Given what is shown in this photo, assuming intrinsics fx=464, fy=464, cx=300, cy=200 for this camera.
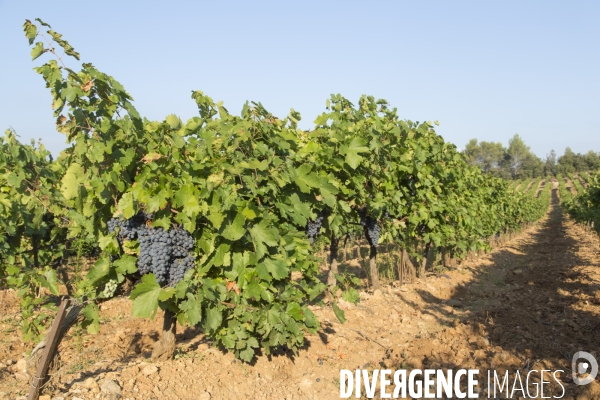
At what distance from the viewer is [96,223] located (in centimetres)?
420

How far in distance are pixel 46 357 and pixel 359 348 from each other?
11.5 feet

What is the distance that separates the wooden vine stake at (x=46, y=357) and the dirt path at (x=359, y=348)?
17 cm

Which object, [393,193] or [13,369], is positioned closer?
[13,369]

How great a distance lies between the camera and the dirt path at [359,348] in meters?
4.19

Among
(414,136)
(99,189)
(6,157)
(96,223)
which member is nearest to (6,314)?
(6,157)

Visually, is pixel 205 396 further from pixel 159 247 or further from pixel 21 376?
pixel 21 376

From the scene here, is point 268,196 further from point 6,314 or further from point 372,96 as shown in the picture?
point 6,314

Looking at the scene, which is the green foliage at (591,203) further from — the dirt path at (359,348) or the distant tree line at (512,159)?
the distant tree line at (512,159)

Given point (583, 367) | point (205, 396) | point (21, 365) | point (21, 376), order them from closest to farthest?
point (205, 396)
point (21, 376)
point (583, 367)
point (21, 365)

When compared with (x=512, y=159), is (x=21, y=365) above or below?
below

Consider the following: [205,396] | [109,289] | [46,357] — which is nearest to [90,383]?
[46,357]

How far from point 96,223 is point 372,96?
4630 millimetres

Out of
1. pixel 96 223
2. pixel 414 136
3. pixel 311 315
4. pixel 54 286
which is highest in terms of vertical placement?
pixel 414 136

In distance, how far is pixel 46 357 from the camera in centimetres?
355
